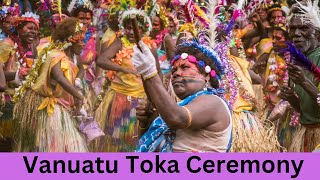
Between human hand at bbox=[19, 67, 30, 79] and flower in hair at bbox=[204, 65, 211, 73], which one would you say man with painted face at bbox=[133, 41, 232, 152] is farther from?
human hand at bbox=[19, 67, 30, 79]

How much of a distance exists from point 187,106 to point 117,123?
5379 millimetres

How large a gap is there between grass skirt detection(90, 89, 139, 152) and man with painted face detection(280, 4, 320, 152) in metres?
2.57

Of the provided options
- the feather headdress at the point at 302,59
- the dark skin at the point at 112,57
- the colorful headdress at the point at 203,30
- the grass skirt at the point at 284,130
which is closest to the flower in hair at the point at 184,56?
the colorful headdress at the point at 203,30

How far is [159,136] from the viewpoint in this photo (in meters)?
7.03

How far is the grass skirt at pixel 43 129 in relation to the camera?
37.7 ft

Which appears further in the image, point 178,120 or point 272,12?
point 272,12

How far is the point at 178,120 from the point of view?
6.58 m

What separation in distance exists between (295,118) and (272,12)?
1.43 m

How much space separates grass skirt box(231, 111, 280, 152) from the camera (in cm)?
882

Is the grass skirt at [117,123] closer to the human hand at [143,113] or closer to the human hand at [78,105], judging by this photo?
the human hand at [78,105]

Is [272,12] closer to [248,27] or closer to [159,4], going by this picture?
[248,27]

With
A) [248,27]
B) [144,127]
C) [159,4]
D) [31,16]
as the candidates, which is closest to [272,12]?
[248,27]

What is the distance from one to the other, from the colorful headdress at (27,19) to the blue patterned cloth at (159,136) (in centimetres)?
502

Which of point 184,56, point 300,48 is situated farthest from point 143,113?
point 300,48
